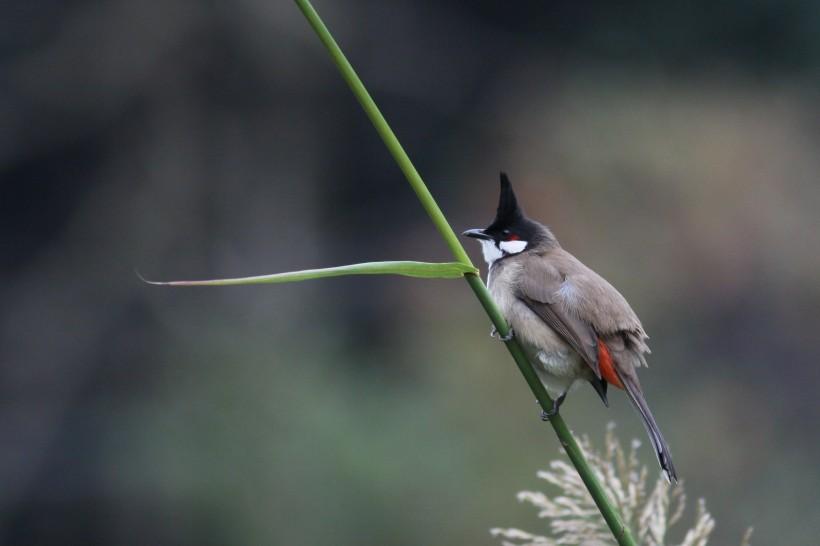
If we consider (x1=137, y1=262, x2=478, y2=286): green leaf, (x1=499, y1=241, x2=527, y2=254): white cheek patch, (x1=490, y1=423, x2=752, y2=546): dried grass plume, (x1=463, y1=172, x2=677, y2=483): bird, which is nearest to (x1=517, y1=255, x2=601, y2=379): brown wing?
(x1=463, y1=172, x2=677, y2=483): bird

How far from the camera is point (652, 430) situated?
1744 millimetres

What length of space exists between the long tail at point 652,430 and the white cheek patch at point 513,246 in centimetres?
66

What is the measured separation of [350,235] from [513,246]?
558 centimetres

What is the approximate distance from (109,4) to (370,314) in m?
2.89

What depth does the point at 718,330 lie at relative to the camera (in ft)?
24.5

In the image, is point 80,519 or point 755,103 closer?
point 80,519

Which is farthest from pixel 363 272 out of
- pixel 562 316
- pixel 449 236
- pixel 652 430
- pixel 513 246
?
pixel 513 246

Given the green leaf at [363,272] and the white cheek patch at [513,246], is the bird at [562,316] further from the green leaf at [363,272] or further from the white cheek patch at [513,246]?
the green leaf at [363,272]

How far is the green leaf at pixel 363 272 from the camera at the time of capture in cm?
119

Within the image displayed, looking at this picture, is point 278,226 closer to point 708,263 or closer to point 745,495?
point 708,263

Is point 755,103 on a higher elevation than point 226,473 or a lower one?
higher

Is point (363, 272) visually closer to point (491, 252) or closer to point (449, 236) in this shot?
point (449, 236)

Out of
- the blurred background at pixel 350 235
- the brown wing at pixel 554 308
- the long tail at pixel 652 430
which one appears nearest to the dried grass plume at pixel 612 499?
the long tail at pixel 652 430

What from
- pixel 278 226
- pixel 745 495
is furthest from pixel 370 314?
pixel 745 495
